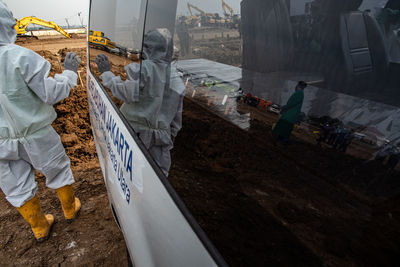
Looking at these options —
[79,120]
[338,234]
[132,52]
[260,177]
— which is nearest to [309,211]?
[338,234]

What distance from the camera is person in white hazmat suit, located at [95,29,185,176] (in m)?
1.26

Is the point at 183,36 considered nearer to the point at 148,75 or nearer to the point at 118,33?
the point at 148,75

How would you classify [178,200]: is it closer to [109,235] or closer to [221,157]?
[221,157]

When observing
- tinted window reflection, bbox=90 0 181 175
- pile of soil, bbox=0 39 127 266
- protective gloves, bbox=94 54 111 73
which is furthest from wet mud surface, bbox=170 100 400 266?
pile of soil, bbox=0 39 127 266

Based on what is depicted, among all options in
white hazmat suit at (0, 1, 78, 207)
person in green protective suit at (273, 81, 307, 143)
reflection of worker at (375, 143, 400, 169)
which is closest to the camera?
reflection of worker at (375, 143, 400, 169)

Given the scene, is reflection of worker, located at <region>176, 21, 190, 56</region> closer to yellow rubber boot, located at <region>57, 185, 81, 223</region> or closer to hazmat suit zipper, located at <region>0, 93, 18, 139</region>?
hazmat suit zipper, located at <region>0, 93, 18, 139</region>

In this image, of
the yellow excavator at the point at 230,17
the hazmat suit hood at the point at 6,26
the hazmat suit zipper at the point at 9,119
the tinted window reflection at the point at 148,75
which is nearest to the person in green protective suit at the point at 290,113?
the yellow excavator at the point at 230,17

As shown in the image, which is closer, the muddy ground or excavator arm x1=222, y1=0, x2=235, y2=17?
the muddy ground

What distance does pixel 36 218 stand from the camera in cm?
221

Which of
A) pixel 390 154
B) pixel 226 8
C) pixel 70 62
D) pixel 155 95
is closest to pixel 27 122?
pixel 70 62

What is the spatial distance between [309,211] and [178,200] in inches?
19.0

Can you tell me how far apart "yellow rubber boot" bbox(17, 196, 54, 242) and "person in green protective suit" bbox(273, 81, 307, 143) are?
8.41 ft

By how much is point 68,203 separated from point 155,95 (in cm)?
194

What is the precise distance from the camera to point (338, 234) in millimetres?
700
